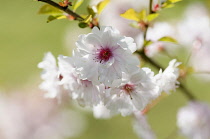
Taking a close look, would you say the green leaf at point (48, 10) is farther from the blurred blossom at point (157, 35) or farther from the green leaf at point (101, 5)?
the blurred blossom at point (157, 35)

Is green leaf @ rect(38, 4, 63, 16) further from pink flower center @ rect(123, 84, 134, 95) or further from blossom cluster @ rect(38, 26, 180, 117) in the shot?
pink flower center @ rect(123, 84, 134, 95)

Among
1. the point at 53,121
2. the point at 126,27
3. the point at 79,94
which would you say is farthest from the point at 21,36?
the point at 79,94

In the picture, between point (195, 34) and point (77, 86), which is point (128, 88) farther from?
point (195, 34)

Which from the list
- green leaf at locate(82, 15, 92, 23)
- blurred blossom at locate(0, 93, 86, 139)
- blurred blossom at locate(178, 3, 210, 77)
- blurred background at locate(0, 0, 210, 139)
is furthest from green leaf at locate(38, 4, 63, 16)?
blurred blossom at locate(0, 93, 86, 139)

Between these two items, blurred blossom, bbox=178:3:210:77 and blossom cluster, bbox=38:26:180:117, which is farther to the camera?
A: blurred blossom, bbox=178:3:210:77

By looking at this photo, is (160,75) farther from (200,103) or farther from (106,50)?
(200,103)

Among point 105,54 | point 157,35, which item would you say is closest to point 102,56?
point 105,54

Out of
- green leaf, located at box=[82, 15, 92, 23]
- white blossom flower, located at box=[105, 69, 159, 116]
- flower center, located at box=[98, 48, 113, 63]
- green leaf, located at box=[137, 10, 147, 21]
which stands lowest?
white blossom flower, located at box=[105, 69, 159, 116]

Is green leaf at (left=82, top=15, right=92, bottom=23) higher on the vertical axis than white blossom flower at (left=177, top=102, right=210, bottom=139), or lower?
higher
